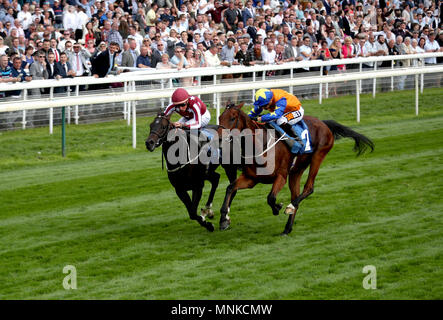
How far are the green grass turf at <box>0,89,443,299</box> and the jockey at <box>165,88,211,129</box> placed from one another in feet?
3.59

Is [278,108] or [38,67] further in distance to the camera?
[38,67]

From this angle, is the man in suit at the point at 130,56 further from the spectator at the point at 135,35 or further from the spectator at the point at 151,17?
the spectator at the point at 151,17

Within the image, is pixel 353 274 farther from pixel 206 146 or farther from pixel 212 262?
pixel 206 146

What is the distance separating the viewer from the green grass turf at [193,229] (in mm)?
6383

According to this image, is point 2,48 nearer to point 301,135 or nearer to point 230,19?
point 230,19

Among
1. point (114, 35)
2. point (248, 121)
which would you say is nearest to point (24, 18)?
point (114, 35)

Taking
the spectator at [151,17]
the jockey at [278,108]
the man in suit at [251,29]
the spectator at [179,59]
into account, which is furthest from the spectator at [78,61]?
the jockey at [278,108]

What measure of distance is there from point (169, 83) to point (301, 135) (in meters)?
5.52

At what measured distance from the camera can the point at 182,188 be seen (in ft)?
26.7

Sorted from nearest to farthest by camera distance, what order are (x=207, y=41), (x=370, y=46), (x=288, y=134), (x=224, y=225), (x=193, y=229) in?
1. (x=224, y=225)
2. (x=288, y=134)
3. (x=193, y=229)
4. (x=207, y=41)
5. (x=370, y=46)

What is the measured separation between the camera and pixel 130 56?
14953mm

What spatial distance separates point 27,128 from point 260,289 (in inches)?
261

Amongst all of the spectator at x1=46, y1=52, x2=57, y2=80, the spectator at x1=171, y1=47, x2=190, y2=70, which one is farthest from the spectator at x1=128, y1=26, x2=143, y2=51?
the spectator at x1=46, y1=52, x2=57, y2=80

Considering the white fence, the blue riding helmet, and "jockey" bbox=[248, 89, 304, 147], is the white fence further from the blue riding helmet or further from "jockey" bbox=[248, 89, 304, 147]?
the blue riding helmet
